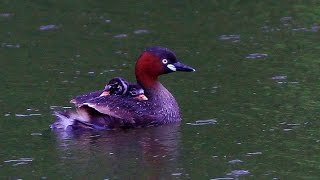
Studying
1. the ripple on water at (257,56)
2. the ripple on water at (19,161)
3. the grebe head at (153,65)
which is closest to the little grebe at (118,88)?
the grebe head at (153,65)

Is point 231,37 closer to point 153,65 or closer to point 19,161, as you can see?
point 153,65

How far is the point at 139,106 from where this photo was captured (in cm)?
1516

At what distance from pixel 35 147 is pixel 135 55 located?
4894 mm

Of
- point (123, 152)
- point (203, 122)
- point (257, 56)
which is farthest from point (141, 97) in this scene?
point (257, 56)

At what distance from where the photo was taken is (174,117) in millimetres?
15188

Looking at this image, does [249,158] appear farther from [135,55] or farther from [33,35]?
[33,35]

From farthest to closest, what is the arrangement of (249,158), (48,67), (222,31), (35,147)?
(222,31), (48,67), (35,147), (249,158)

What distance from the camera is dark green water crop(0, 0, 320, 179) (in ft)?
42.3

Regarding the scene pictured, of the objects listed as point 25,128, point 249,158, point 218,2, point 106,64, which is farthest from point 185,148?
point 218,2

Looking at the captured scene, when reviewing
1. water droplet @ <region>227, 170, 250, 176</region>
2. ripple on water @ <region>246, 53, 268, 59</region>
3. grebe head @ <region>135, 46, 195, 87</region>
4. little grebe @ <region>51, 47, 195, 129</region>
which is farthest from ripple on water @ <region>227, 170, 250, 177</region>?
ripple on water @ <region>246, 53, 268, 59</region>

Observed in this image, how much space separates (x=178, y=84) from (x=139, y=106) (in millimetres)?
1824

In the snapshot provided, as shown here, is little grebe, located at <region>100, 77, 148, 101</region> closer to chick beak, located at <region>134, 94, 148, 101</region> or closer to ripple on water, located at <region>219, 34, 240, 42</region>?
chick beak, located at <region>134, 94, 148, 101</region>

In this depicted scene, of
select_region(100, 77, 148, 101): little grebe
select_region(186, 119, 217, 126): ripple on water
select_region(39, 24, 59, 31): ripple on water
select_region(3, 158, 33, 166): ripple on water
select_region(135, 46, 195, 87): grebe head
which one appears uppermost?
select_region(135, 46, 195, 87): grebe head

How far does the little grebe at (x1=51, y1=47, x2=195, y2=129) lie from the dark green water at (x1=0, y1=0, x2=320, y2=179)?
0.70ft
